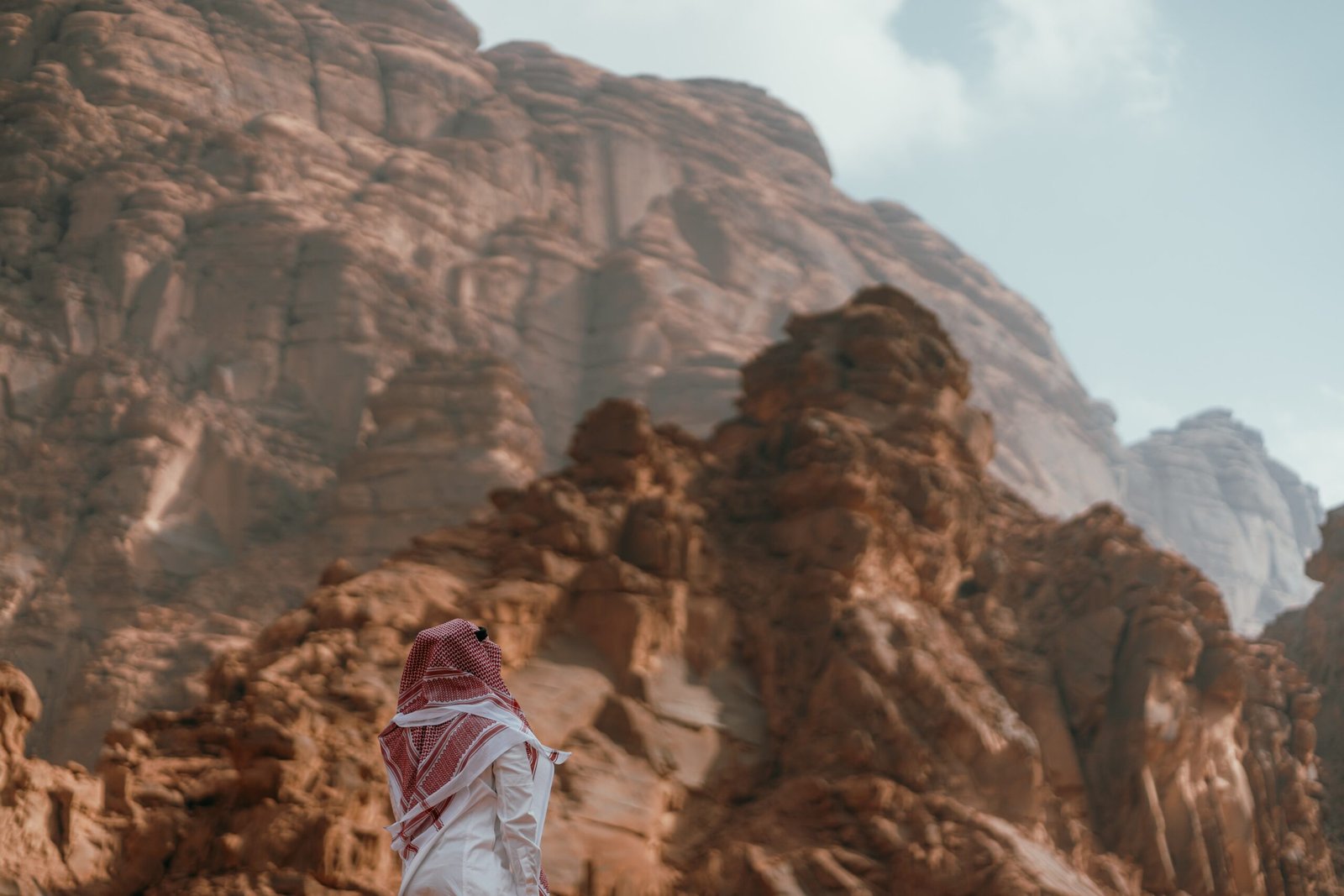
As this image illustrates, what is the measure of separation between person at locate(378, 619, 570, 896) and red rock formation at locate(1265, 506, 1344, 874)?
631 inches

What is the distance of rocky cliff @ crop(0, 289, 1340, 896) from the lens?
390 inches

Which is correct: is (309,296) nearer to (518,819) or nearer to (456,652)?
(456,652)

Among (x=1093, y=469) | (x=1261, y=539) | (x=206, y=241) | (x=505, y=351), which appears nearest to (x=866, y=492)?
(x=206, y=241)

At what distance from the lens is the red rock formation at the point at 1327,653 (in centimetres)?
1858

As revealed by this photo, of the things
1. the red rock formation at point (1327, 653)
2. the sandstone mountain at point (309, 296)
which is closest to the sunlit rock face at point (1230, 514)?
the sandstone mountain at point (309, 296)

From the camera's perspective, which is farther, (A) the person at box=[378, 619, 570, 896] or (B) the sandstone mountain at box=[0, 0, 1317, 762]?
(B) the sandstone mountain at box=[0, 0, 1317, 762]

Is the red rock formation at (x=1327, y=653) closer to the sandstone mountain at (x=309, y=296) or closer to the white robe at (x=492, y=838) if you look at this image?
the white robe at (x=492, y=838)

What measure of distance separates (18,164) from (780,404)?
27.5m

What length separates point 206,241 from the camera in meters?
39.0

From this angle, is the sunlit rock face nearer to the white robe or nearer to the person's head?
the person's head

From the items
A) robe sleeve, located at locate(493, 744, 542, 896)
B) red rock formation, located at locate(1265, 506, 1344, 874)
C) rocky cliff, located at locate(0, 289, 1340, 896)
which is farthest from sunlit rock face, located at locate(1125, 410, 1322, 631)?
robe sleeve, located at locate(493, 744, 542, 896)

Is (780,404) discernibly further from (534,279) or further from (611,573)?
(534,279)

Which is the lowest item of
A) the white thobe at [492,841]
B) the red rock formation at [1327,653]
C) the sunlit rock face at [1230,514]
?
the white thobe at [492,841]

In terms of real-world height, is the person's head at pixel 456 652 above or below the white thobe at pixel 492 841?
above
